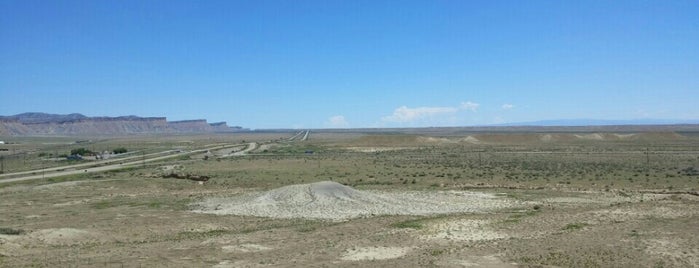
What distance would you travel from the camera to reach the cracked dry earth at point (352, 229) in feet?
59.9

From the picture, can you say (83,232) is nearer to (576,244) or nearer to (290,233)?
(290,233)

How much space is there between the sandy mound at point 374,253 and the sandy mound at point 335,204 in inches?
295

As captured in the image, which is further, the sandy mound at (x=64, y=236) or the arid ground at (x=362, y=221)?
the sandy mound at (x=64, y=236)

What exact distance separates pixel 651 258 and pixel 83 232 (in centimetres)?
2071

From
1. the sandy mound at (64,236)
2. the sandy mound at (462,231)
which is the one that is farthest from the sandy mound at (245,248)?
the sandy mound at (462,231)

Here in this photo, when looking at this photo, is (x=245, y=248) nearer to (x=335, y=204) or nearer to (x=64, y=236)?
(x=64, y=236)

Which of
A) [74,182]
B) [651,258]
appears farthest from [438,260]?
[74,182]

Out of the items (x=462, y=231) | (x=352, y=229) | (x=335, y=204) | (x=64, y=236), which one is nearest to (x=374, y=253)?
(x=352, y=229)

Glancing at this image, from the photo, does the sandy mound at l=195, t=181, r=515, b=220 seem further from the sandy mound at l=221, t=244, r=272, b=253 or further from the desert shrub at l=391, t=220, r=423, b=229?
the sandy mound at l=221, t=244, r=272, b=253

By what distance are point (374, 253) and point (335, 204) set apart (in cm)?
1113

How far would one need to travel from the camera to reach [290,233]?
76.1 feet

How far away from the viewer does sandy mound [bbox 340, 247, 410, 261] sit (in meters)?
18.6

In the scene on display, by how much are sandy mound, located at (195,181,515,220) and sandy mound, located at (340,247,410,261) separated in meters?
7.49

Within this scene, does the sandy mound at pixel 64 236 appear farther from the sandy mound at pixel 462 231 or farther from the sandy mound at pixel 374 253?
the sandy mound at pixel 462 231
